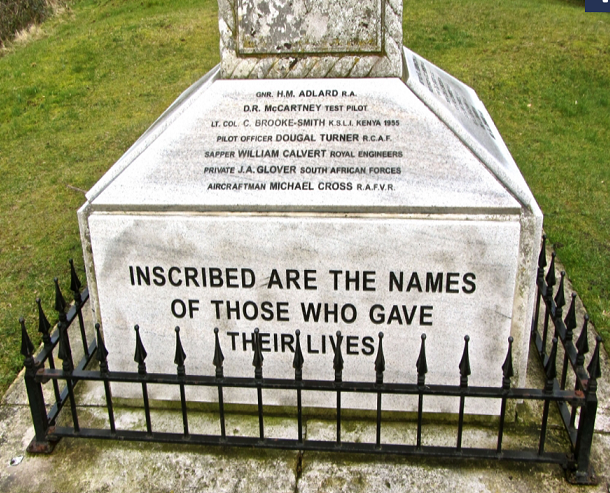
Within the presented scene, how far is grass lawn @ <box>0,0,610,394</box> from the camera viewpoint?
5.55 meters

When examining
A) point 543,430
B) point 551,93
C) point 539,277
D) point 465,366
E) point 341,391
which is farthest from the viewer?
point 551,93

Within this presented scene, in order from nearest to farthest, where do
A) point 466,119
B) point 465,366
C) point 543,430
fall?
point 465,366
point 543,430
point 466,119

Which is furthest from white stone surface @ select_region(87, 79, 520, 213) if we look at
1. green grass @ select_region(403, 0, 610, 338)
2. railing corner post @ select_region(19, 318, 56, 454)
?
green grass @ select_region(403, 0, 610, 338)

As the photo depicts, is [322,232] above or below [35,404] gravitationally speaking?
above

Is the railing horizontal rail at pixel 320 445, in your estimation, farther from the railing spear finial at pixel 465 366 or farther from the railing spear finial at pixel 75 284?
the railing spear finial at pixel 75 284

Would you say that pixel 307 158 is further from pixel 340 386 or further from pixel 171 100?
pixel 171 100

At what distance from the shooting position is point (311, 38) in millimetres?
3346

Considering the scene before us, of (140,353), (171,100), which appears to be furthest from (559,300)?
(171,100)

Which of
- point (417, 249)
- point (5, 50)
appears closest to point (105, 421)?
point (417, 249)

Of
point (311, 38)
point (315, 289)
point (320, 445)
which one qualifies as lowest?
point (320, 445)

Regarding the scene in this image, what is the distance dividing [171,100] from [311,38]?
20.8 ft

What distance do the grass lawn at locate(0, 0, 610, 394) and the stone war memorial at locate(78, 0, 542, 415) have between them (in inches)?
57.9

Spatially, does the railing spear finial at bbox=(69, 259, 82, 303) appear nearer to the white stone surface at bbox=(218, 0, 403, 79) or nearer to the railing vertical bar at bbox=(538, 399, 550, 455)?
the white stone surface at bbox=(218, 0, 403, 79)

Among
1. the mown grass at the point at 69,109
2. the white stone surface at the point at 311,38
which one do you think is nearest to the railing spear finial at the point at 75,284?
the mown grass at the point at 69,109
